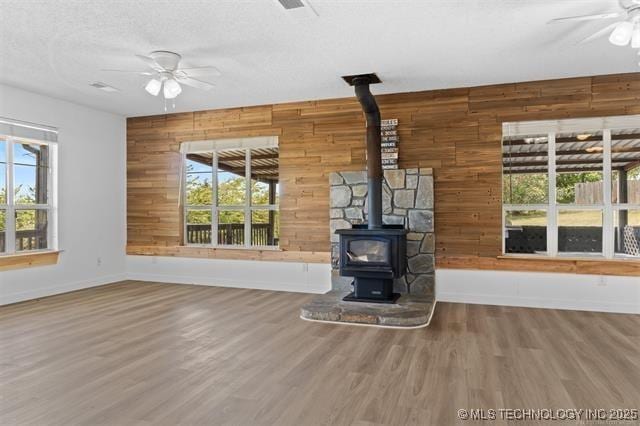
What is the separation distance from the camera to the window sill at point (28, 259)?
5.39 meters

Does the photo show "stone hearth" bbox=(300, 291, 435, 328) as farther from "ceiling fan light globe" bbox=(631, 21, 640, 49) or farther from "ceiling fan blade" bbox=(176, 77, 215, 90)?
"ceiling fan light globe" bbox=(631, 21, 640, 49)

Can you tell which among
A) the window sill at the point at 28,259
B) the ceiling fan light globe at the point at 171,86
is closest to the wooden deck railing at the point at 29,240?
the window sill at the point at 28,259

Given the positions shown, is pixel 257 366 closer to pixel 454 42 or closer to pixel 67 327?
pixel 67 327

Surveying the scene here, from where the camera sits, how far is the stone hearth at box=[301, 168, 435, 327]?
501 centimetres

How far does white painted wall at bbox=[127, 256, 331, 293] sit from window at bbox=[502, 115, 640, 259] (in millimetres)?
2662

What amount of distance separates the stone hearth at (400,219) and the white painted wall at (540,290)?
339mm

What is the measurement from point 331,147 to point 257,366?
3.62 metres

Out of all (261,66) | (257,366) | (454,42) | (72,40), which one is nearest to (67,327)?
(257,366)

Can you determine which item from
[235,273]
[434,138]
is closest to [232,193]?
[235,273]

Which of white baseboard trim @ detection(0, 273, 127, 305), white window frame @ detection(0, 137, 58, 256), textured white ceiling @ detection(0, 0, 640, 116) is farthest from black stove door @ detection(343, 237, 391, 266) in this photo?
white window frame @ detection(0, 137, 58, 256)

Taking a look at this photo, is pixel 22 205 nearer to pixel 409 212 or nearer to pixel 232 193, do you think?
pixel 232 193

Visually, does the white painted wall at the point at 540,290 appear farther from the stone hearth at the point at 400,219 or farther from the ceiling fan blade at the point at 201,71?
the ceiling fan blade at the point at 201,71

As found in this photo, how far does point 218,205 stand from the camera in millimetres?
6879

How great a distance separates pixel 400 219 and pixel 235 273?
2.71 m
